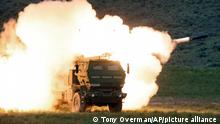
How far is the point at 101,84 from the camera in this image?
1491 inches

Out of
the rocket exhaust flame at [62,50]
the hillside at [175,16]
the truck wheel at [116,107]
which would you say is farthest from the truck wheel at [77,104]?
the hillside at [175,16]

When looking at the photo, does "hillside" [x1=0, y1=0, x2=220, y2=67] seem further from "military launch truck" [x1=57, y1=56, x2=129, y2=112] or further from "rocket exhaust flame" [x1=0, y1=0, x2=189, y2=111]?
"military launch truck" [x1=57, y1=56, x2=129, y2=112]

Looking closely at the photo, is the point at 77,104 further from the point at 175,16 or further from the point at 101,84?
the point at 175,16

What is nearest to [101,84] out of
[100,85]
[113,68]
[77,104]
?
[100,85]

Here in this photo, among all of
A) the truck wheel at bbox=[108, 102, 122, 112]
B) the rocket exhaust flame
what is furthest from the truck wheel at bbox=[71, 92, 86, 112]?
the rocket exhaust flame

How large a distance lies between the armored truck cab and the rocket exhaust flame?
2.42m

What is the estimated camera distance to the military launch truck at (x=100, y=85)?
3791 cm

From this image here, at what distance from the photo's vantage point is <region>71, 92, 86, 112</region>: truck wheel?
38250 mm

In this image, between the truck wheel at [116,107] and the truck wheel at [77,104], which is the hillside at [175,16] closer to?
the truck wheel at [116,107]

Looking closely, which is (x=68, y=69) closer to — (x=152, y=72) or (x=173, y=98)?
(x=152, y=72)

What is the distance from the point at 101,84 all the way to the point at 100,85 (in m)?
0.07

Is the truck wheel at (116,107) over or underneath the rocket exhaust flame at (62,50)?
underneath

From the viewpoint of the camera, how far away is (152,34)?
43.3 metres

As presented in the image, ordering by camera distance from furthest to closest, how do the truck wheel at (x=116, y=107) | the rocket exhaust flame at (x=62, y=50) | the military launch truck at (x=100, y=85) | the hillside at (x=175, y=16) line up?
the hillside at (x=175, y=16) < the rocket exhaust flame at (x=62, y=50) < the truck wheel at (x=116, y=107) < the military launch truck at (x=100, y=85)
